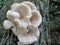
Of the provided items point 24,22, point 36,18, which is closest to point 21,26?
point 24,22

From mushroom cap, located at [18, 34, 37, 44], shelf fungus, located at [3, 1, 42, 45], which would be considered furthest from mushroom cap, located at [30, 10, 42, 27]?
mushroom cap, located at [18, 34, 37, 44]

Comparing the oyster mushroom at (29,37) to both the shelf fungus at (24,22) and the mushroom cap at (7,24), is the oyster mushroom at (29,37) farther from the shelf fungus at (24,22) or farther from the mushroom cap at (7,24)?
the mushroom cap at (7,24)

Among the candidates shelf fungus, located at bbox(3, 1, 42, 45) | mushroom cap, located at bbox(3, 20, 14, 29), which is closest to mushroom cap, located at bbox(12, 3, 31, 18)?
shelf fungus, located at bbox(3, 1, 42, 45)

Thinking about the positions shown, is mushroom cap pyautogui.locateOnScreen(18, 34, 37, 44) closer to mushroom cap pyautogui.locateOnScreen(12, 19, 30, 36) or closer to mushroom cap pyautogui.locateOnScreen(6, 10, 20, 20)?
mushroom cap pyautogui.locateOnScreen(12, 19, 30, 36)

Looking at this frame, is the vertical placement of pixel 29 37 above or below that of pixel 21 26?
below

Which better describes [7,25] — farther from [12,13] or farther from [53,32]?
[53,32]

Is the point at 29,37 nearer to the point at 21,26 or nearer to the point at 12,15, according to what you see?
the point at 21,26

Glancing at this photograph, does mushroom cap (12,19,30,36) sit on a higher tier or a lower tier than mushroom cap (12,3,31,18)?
lower

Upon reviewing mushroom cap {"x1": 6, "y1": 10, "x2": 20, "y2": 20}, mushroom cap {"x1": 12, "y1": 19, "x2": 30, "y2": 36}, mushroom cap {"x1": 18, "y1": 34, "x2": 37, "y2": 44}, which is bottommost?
mushroom cap {"x1": 18, "y1": 34, "x2": 37, "y2": 44}
